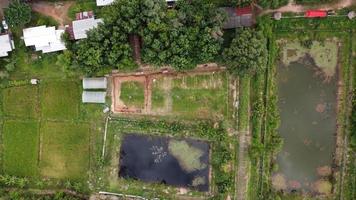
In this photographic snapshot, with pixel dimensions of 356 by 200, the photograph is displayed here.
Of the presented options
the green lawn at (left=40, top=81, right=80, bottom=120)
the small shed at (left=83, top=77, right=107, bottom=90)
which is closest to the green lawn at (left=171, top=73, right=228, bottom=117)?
the small shed at (left=83, top=77, right=107, bottom=90)

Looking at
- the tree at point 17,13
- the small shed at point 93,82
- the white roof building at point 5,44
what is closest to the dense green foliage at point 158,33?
the small shed at point 93,82

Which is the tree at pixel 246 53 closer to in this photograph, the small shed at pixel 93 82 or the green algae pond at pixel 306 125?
the green algae pond at pixel 306 125

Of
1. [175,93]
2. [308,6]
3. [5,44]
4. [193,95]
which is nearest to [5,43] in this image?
[5,44]

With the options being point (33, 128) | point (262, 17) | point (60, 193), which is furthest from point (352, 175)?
point (33, 128)

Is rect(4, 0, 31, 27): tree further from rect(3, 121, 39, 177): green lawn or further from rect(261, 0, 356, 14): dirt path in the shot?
rect(261, 0, 356, 14): dirt path

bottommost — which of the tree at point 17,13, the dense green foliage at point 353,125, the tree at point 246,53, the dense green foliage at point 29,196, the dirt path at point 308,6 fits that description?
the dense green foliage at point 29,196

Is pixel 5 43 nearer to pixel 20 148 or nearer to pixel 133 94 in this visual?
pixel 20 148

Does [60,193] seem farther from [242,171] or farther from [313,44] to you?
[313,44]
